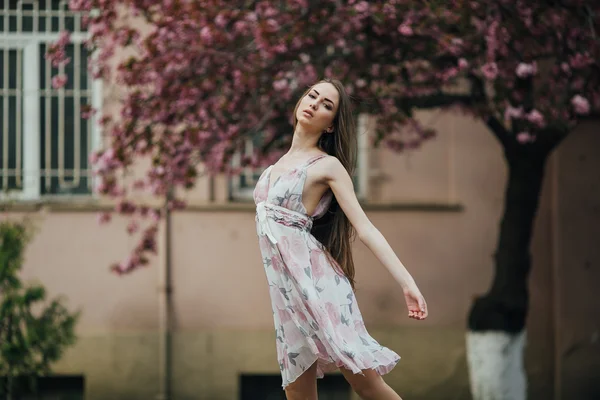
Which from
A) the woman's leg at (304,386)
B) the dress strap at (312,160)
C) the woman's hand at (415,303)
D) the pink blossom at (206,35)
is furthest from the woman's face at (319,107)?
the pink blossom at (206,35)

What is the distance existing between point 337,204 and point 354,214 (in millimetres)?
246

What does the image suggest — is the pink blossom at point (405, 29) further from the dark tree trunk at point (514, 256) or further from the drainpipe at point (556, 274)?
the drainpipe at point (556, 274)

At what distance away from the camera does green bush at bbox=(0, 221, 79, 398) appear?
8.48 m

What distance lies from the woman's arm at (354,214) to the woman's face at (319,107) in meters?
0.16

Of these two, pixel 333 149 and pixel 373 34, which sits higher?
pixel 373 34

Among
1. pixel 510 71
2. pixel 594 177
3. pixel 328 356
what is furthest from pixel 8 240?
pixel 594 177

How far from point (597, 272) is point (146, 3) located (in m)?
5.01

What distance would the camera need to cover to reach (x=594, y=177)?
1066 centimetres

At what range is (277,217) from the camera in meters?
4.75

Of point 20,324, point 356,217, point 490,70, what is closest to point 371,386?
point 356,217

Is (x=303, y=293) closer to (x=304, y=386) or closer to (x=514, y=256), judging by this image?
(x=304, y=386)

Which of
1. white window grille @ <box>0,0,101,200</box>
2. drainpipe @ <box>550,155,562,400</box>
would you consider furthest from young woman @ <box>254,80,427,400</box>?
white window grille @ <box>0,0,101,200</box>

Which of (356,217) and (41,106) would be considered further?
(41,106)

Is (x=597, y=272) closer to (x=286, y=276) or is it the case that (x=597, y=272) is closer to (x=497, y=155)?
(x=497, y=155)
